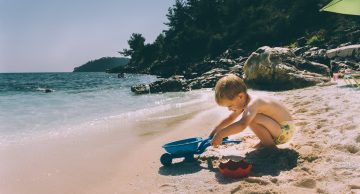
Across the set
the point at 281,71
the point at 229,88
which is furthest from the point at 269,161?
the point at 281,71

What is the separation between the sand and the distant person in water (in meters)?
0.15

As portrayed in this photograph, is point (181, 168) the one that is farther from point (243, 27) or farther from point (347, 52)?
point (243, 27)

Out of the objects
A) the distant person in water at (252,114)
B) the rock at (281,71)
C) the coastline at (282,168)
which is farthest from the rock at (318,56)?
the distant person in water at (252,114)


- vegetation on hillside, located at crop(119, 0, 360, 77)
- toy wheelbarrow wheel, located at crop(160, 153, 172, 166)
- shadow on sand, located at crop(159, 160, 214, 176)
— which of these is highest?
vegetation on hillside, located at crop(119, 0, 360, 77)

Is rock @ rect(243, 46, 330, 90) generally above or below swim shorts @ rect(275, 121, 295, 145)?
above

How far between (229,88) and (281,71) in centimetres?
696

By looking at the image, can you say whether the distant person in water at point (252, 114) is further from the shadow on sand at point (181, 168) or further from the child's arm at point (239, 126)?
the shadow on sand at point (181, 168)

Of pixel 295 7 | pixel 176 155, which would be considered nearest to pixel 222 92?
pixel 176 155

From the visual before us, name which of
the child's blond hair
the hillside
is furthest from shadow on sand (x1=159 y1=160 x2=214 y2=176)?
the hillside

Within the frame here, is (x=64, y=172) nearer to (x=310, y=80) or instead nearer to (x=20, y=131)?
(x=20, y=131)

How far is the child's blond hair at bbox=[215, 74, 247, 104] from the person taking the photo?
3.06m

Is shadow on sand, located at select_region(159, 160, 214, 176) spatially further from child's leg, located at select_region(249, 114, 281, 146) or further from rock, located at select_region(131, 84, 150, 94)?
rock, located at select_region(131, 84, 150, 94)

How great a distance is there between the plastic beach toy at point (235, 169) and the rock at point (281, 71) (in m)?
6.76

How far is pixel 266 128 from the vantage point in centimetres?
330
